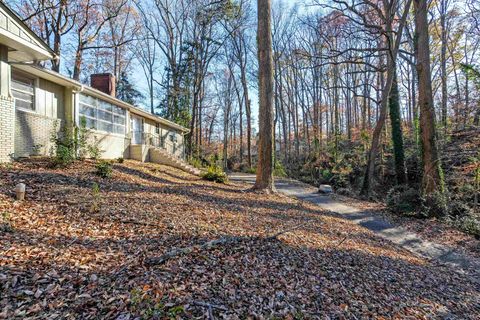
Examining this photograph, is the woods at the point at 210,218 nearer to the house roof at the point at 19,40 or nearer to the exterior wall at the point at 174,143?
the house roof at the point at 19,40

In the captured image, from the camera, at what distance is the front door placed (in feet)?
→ 50.4

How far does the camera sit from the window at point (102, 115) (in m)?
10.9

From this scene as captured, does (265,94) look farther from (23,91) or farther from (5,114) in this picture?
(23,91)

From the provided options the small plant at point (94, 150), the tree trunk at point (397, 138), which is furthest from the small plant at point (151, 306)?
the tree trunk at point (397, 138)

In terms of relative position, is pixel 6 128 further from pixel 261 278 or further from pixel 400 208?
pixel 400 208

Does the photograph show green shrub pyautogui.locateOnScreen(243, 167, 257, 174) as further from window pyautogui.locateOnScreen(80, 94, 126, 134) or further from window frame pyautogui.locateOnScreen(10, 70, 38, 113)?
window frame pyautogui.locateOnScreen(10, 70, 38, 113)

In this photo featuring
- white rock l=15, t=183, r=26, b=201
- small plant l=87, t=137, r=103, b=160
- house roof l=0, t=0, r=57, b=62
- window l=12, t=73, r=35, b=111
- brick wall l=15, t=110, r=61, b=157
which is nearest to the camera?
white rock l=15, t=183, r=26, b=201

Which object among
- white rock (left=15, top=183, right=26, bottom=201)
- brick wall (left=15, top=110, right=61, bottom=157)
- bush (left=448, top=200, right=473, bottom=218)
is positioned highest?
brick wall (left=15, top=110, right=61, bottom=157)

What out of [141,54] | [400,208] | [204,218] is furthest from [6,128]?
[141,54]

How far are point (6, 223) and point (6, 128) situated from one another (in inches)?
188

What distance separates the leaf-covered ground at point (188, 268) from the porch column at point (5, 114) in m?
1.72

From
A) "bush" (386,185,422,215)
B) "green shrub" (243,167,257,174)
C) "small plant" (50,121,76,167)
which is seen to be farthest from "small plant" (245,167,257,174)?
"small plant" (50,121,76,167)

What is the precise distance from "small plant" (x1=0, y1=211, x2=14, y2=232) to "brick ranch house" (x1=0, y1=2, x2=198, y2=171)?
13.8 ft

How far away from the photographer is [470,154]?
7309 mm
